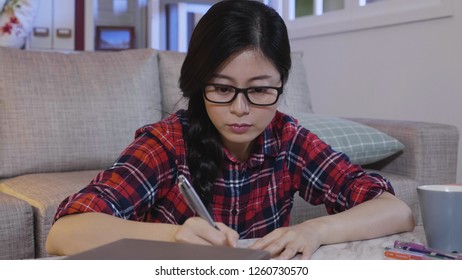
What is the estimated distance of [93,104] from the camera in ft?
6.99

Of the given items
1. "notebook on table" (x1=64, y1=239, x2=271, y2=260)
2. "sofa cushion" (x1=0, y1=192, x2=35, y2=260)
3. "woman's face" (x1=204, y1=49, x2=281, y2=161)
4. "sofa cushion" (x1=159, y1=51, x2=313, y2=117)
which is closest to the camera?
"notebook on table" (x1=64, y1=239, x2=271, y2=260)

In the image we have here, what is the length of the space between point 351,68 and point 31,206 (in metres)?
1.89

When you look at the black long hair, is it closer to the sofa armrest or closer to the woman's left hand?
the woman's left hand

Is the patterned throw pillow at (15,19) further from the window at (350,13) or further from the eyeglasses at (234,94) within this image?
the eyeglasses at (234,94)

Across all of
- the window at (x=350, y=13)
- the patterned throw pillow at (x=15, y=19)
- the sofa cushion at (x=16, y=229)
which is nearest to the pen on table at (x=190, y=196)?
the sofa cushion at (x=16, y=229)

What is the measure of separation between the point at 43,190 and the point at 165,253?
1207 mm

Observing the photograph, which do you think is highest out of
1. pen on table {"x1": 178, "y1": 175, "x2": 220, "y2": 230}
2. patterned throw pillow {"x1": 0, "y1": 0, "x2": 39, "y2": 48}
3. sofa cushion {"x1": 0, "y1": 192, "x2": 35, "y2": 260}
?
patterned throw pillow {"x1": 0, "y1": 0, "x2": 39, "y2": 48}

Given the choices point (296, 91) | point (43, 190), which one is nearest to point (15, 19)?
point (296, 91)

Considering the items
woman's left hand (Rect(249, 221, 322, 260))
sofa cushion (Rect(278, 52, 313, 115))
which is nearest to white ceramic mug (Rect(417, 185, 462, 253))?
woman's left hand (Rect(249, 221, 322, 260))

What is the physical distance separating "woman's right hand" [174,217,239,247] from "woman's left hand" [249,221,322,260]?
0.19 feet

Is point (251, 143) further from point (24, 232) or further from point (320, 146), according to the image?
point (24, 232)

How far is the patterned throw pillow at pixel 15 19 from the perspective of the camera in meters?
3.05

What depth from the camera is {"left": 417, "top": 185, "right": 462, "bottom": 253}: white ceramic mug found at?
2.97 ft
